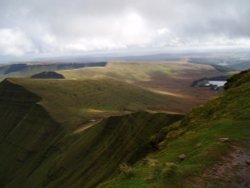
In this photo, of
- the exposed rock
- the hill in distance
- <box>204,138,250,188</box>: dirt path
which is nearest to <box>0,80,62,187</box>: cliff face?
the hill in distance

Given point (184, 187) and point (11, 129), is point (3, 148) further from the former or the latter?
point (184, 187)

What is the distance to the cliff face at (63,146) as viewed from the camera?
75.0 m

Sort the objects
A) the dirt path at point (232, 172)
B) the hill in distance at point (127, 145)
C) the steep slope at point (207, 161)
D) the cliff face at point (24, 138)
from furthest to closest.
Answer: the cliff face at point (24, 138)
the hill in distance at point (127, 145)
the steep slope at point (207, 161)
the dirt path at point (232, 172)

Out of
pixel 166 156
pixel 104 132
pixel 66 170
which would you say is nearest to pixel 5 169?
pixel 66 170

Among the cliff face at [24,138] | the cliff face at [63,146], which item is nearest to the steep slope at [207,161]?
the cliff face at [63,146]

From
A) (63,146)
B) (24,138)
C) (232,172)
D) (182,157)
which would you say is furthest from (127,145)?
(24,138)

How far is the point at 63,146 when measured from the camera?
124m

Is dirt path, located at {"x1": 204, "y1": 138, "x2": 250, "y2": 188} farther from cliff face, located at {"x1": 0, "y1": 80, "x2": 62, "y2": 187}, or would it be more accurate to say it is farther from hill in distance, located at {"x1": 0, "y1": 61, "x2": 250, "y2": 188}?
cliff face, located at {"x1": 0, "y1": 80, "x2": 62, "y2": 187}

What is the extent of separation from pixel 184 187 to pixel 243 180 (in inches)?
159

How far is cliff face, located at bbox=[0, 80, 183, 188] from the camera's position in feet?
246

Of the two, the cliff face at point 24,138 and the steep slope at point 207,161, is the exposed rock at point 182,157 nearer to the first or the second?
the steep slope at point 207,161

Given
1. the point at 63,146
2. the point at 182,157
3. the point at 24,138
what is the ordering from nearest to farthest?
the point at 182,157, the point at 63,146, the point at 24,138

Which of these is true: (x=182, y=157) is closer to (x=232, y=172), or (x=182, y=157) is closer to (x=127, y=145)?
(x=232, y=172)

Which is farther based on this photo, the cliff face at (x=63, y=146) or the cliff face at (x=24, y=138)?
the cliff face at (x=24, y=138)
